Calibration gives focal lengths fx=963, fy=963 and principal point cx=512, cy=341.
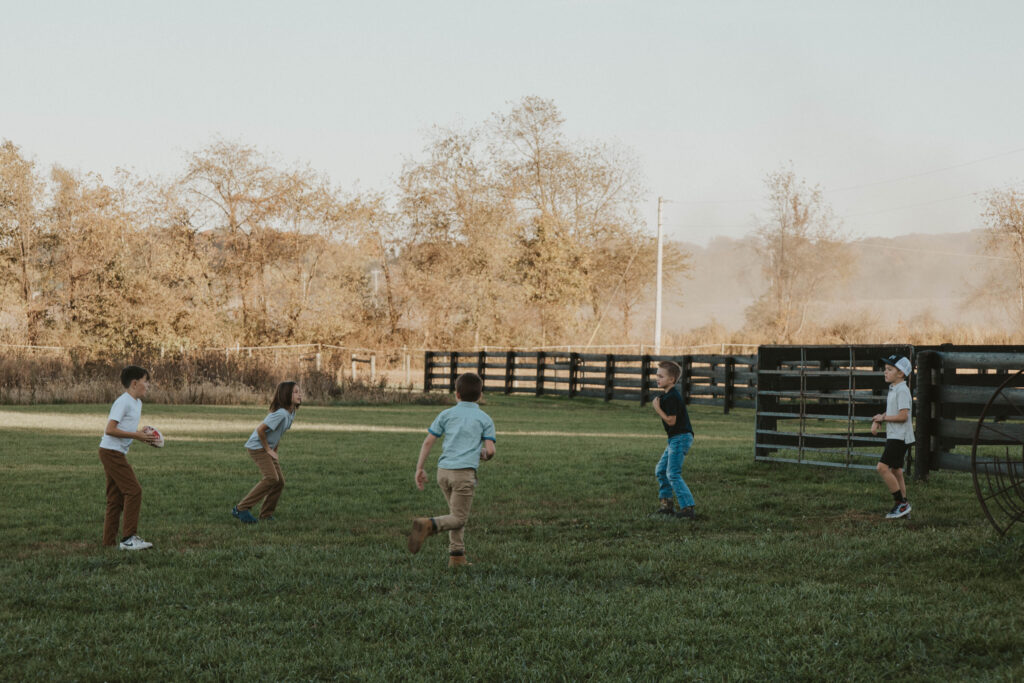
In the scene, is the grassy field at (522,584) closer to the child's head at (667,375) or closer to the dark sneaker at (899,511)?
the dark sneaker at (899,511)

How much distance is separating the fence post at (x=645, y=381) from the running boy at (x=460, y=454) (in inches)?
815

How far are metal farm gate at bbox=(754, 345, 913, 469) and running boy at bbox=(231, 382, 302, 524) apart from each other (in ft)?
20.5

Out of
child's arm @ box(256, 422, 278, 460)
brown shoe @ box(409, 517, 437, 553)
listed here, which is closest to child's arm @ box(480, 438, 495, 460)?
brown shoe @ box(409, 517, 437, 553)

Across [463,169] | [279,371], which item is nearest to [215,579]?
[279,371]

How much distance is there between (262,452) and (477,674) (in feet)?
16.2

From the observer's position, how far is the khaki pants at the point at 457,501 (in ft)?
22.1

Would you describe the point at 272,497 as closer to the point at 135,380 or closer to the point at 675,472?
the point at 135,380

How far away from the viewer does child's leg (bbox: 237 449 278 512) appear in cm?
886

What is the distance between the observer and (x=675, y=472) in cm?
886

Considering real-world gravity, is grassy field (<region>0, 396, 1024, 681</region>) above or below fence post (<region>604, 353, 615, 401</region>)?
below

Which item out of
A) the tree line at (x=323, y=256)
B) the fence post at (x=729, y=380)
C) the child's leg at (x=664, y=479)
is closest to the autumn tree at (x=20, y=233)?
the tree line at (x=323, y=256)

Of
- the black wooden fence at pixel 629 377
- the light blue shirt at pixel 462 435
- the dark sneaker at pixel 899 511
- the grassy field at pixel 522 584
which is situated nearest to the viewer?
the grassy field at pixel 522 584

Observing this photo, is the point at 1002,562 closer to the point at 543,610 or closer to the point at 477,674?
the point at 543,610

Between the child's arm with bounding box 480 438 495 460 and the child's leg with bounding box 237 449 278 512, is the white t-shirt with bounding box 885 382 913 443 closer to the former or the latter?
the child's arm with bounding box 480 438 495 460
